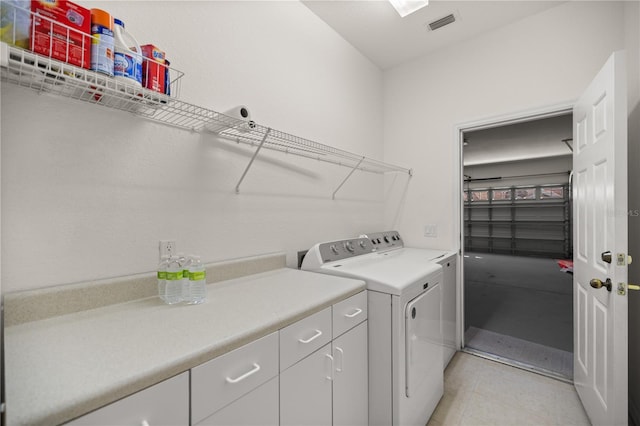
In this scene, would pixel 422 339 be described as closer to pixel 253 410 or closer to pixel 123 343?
pixel 253 410

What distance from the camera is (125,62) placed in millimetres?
912

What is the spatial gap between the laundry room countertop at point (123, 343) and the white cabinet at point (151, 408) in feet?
0.05

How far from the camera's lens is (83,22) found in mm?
843

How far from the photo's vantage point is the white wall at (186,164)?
0.96m

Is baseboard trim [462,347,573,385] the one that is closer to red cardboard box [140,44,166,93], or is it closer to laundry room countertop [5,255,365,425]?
laundry room countertop [5,255,365,425]

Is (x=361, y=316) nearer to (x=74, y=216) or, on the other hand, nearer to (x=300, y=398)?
(x=300, y=398)

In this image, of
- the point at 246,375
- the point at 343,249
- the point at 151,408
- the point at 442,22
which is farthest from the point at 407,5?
the point at 151,408

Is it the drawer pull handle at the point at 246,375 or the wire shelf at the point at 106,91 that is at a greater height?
the wire shelf at the point at 106,91

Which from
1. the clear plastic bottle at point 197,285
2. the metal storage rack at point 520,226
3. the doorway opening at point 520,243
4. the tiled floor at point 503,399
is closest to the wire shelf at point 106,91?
the clear plastic bottle at point 197,285

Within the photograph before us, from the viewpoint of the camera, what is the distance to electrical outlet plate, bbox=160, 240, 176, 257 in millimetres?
1265

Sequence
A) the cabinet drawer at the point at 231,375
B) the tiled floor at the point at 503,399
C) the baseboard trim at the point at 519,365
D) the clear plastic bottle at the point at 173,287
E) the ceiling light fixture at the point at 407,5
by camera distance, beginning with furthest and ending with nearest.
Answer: the baseboard trim at the point at 519,365, the ceiling light fixture at the point at 407,5, the tiled floor at the point at 503,399, the clear plastic bottle at the point at 173,287, the cabinet drawer at the point at 231,375

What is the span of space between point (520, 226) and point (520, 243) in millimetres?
510

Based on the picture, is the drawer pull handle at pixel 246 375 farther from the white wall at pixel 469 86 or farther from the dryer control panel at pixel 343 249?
the white wall at pixel 469 86

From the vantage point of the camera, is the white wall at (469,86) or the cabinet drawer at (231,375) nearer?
the cabinet drawer at (231,375)
